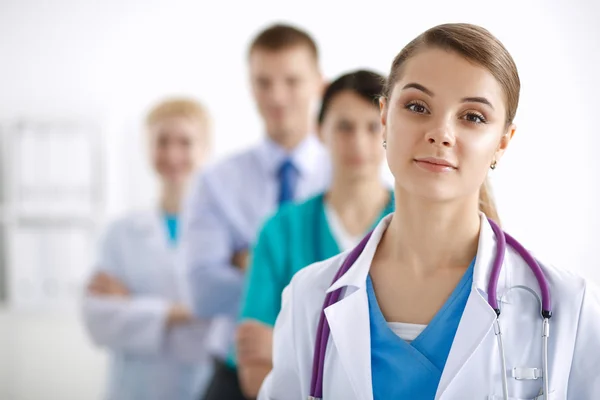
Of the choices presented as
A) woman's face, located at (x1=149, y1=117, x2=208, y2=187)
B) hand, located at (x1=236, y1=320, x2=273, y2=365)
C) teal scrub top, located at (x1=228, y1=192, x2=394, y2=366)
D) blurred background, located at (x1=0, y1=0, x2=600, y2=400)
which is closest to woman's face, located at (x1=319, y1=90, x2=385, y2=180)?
teal scrub top, located at (x1=228, y1=192, x2=394, y2=366)

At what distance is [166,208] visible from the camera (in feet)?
9.50

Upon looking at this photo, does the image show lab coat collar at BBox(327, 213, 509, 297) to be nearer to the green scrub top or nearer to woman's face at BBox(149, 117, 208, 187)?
the green scrub top

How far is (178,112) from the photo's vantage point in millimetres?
2846

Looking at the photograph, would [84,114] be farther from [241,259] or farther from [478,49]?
[478,49]

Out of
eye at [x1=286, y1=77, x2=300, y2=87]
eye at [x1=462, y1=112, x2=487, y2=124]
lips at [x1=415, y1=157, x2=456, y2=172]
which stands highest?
eye at [x1=286, y1=77, x2=300, y2=87]

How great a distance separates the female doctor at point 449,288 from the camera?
100 centimetres

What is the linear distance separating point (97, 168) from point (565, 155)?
255 centimetres

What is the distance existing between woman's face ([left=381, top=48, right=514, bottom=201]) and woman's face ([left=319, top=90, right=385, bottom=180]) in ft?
1.93

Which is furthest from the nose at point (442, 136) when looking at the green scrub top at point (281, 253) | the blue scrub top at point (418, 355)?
the green scrub top at point (281, 253)

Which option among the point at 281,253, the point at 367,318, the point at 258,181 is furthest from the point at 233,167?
the point at 367,318

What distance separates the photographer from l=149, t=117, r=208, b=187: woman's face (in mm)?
2809

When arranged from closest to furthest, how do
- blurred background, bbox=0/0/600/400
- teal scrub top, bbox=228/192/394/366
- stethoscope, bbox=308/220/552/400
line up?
1. stethoscope, bbox=308/220/552/400
2. teal scrub top, bbox=228/192/394/366
3. blurred background, bbox=0/0/600/400

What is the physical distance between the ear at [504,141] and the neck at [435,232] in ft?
0.24

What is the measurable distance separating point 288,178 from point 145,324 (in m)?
0.79
